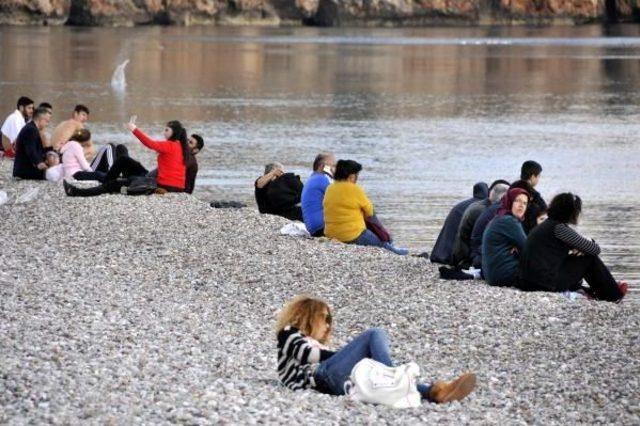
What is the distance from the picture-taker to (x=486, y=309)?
14.5 meters

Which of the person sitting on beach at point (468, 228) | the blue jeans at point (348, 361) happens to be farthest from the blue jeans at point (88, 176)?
the blue jeans at point (348, 361)

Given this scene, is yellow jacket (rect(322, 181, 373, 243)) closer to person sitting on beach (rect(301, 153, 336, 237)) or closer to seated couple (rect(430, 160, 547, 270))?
person sitting on beach (rect(301, 153, 336, 237))

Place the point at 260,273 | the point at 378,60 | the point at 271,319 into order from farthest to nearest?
1. the point at 378,60
2. the point at 260,273
3. the point at 271,319

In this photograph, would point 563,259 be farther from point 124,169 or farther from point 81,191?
point 124,169

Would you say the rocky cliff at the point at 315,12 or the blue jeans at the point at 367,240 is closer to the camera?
the blue jeans at the point at 367,240

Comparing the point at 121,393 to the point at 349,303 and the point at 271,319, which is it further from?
the point at 349,303

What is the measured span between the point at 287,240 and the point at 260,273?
8.76 ft

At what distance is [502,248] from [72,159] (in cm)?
1058

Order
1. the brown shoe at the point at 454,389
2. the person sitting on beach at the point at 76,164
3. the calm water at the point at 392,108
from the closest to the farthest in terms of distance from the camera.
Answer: the brown shoe at the point at 454,389
the person sitting on beach at the point at 76,164
the calm water at the point at 392,108

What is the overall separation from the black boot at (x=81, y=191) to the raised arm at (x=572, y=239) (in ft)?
31.5

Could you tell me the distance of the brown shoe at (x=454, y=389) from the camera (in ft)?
34.9

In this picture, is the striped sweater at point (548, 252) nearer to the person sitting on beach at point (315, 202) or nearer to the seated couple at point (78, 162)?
the person sitting on beach at point (315, 202)

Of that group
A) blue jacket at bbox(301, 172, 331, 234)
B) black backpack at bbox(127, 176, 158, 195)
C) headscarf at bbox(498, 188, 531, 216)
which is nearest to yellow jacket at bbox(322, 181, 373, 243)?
blue jacket at bbox(301, 172, 331, 234)

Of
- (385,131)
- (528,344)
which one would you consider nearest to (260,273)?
(528,344)
